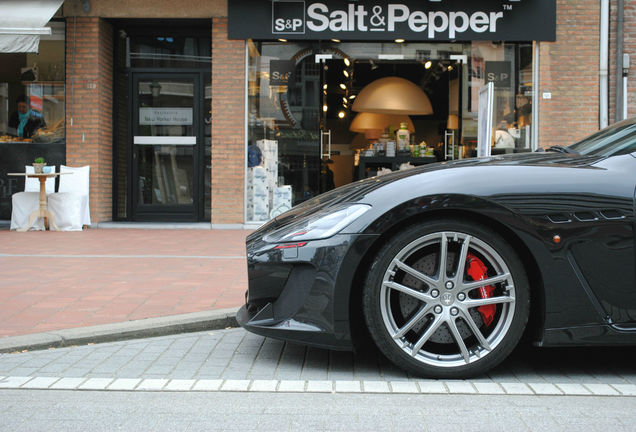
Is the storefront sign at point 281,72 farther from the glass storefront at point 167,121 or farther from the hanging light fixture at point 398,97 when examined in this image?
the hanging light fixture at point 398,97

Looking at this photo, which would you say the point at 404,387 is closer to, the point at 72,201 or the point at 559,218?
the point at 559,218

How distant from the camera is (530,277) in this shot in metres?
3.37

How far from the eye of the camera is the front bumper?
10.8 ft

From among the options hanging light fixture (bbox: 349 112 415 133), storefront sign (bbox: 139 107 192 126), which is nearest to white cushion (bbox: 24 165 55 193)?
storefront sign (bbox: 139 107 192 126)

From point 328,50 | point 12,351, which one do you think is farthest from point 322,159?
point 12,351

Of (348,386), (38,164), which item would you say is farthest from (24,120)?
(348,386)

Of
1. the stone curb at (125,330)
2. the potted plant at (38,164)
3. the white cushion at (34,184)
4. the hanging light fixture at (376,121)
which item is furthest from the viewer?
the hanging light fixture at (376,121)

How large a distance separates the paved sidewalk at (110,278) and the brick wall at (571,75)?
217 inches

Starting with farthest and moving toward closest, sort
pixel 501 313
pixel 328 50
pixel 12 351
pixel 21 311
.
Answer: pixel 328 50
pixel 21 311
pixel 12 351
pixel 501 313

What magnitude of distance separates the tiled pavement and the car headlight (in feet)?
2.41

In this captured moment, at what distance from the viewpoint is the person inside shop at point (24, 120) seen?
11.8m

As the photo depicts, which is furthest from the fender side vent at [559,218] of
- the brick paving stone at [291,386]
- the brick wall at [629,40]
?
the brick wall at [629,40]

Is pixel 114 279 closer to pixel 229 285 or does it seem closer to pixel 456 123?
pixel 229 285

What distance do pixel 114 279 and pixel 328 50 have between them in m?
6.59
